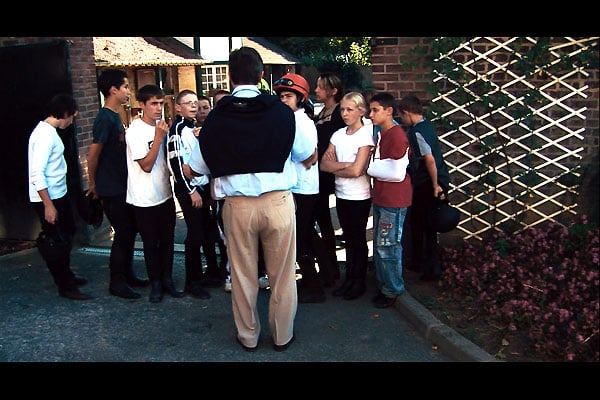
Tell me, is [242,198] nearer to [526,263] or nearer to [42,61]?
[526,263]

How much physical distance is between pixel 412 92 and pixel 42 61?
157 inches

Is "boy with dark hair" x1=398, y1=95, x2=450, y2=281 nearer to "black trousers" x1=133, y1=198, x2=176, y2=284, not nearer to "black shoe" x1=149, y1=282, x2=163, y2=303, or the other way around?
"black trousers" x1=133, y1=198, x2=176, y2=284

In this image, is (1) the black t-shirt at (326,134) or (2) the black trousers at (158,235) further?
(1) the black t-shirt at (326,134)

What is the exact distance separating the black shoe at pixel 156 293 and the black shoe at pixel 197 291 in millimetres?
248

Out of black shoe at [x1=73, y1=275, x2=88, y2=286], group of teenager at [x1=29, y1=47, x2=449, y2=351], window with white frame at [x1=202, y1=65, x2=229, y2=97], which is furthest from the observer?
window with white frame at [x1=202, y1=65, x2=229, y2=97]

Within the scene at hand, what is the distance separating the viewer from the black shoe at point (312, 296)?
4.86 meters

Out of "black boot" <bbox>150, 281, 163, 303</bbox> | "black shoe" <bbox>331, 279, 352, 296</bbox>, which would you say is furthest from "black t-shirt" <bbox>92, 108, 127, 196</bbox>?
"black shoe" <bbox>331, 279, 352, 296</bbox>

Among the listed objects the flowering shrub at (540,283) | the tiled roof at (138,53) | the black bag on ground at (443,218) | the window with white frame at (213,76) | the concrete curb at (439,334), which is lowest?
the concrete curb at (439,334)

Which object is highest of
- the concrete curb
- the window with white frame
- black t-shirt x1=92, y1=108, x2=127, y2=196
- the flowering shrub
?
the window with white frame

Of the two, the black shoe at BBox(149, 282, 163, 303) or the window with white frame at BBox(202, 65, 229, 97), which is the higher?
the window with white frame at BBox(202, 65, 229, 97)

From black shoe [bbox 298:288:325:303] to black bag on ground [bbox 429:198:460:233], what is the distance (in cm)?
113

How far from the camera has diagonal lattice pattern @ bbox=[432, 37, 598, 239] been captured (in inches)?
217

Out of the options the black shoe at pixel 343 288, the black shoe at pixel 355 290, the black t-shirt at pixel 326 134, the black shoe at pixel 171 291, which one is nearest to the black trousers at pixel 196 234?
the black shoe at pixel 171 291

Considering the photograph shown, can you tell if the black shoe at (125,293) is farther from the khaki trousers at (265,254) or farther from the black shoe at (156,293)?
the khaki trousers at (265,254)
